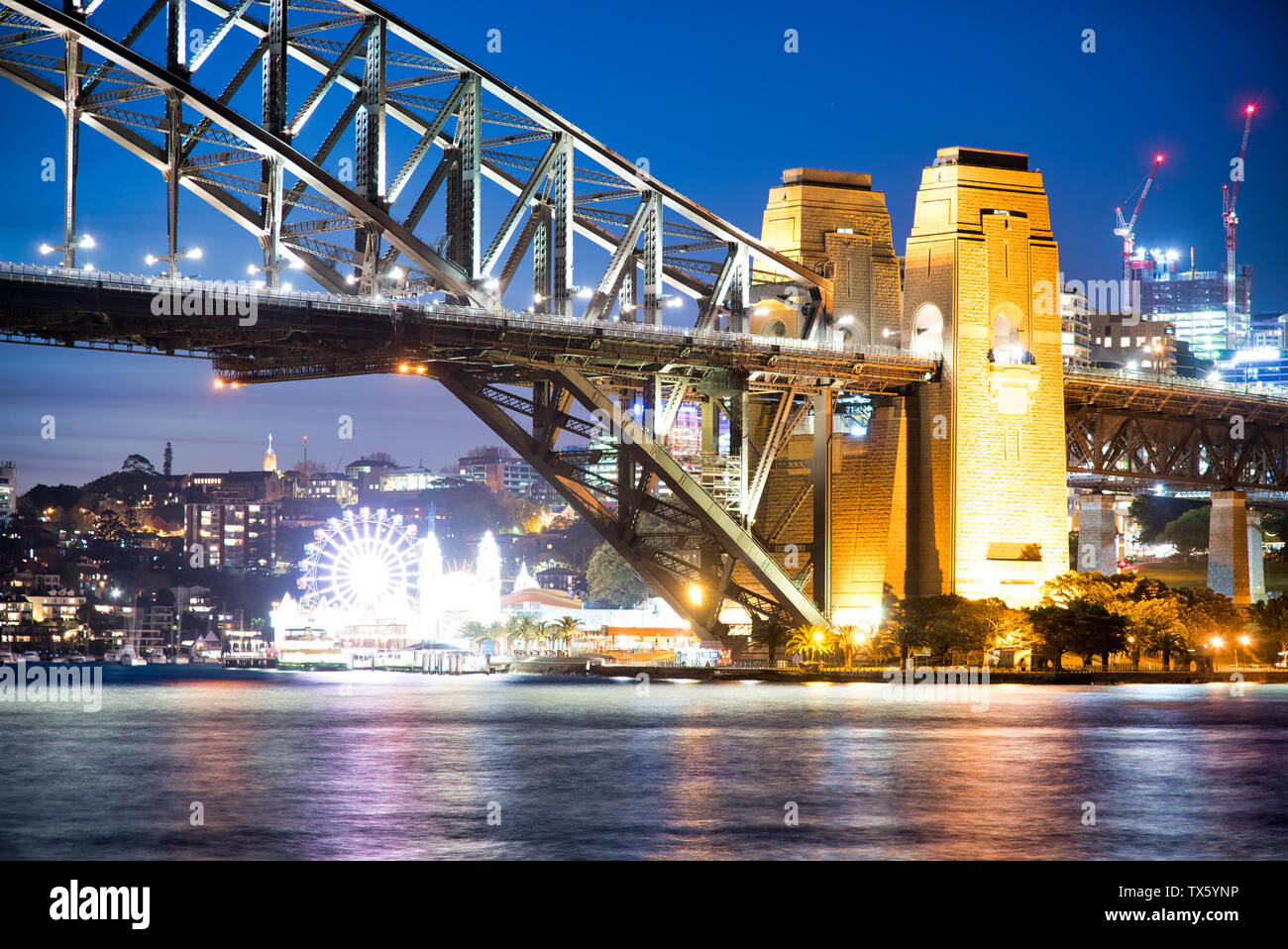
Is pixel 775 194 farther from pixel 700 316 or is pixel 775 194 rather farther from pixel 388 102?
pixel 388 102

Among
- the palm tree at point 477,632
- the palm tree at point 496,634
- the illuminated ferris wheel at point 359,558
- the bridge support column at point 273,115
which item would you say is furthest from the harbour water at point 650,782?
the palm tree at point 477,632

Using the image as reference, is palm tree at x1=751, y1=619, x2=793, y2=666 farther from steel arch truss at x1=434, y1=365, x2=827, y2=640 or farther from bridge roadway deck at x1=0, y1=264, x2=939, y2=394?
bridge roadway deck at x1=0, y1=264, x2=939, y2=394

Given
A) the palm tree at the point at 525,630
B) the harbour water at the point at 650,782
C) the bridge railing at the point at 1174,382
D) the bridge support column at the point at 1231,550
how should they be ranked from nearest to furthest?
1. the harbour water at the point at 650,782
2. the bridge railing at the point at 1174,382
3. the bridge support column at the point at 1231,550
4. the palm tree at the point at 525,630

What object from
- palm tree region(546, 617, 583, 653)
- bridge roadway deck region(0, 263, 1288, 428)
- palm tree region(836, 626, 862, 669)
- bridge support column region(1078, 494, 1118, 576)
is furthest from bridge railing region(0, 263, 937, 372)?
palm tree region(546, 617, 583, 653)

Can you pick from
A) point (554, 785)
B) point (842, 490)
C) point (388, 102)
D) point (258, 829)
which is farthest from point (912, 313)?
point (258, 829)

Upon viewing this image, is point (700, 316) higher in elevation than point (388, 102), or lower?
lower

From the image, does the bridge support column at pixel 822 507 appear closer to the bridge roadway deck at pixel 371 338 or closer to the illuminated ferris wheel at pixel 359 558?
the bridge roadway deck at pixel 371 338
